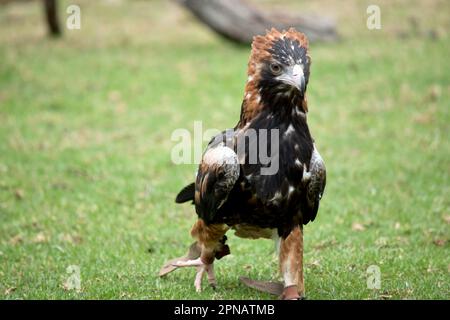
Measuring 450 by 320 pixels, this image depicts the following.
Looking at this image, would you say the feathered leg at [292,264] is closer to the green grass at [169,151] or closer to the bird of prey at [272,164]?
the bird of prey at [272,164]

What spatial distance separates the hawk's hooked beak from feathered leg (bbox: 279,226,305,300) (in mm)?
1182

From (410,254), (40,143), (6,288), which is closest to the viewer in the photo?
(6,288)

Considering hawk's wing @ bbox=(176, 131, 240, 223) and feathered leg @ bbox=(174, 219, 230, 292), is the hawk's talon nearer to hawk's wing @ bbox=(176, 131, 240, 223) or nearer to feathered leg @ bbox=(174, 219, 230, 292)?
feathered leg @ bbox=(174, 219, 230, 292)

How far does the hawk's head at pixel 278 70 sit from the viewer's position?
5320 millimetres

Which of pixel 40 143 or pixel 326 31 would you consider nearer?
pixel 40 143

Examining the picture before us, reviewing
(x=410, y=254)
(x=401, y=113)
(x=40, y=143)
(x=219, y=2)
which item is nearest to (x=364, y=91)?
(x=401, y=113)

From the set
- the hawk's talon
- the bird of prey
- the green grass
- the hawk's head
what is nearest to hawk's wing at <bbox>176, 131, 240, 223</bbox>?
the bird of prey

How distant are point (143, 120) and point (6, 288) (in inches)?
280

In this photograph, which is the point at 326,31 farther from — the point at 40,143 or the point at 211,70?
the point at 40,143

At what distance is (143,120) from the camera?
1348 cm

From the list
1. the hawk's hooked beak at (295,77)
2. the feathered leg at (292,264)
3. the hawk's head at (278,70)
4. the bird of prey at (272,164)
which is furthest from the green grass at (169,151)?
the hawk's hooked beak at (295,77)

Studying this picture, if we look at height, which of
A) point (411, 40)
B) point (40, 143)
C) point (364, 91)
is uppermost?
point (411, 40)

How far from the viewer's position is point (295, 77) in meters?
5.26

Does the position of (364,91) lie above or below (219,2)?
below
